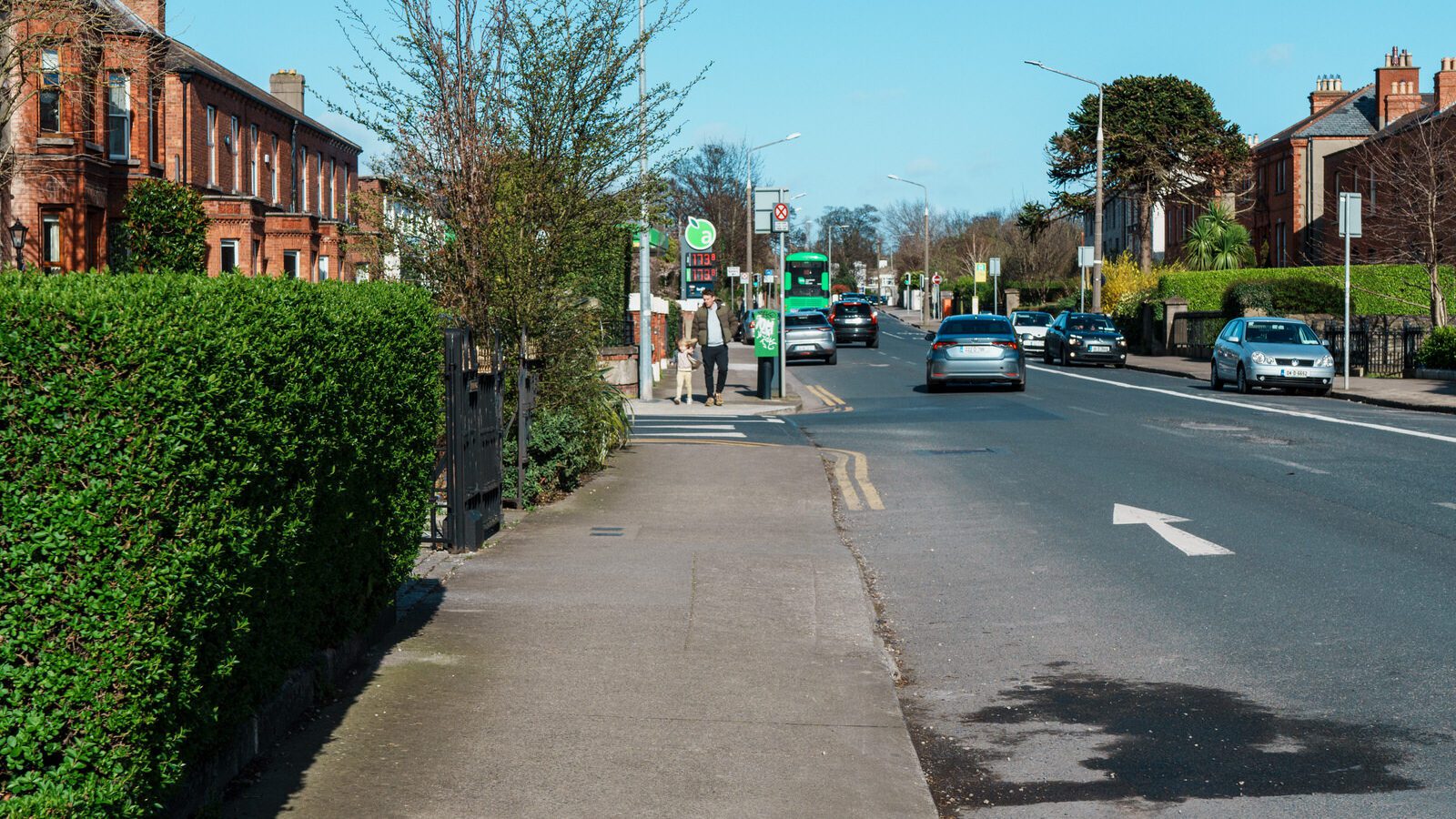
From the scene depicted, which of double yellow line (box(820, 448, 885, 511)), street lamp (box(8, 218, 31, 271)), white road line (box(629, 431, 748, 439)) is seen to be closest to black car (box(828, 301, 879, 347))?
street lamp (box(8, 218, 31, 271))

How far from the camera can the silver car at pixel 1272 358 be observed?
2741 cm

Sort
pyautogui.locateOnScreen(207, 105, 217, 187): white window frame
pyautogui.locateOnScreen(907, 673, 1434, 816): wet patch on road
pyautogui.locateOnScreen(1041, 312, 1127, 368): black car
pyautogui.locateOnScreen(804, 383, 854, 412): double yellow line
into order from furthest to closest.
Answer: pyautogui.locateOnScreen(1041, 312, 1127, 368): black car, pyautogui.locateOnScreen(207, 105, 217, 187): white window frame, pyautogui.locateOnScreen(804, 383, 854, 412): double yellow line, pyautogui.locateOnScreen(907, 673, 1434, 816): wet patch on road

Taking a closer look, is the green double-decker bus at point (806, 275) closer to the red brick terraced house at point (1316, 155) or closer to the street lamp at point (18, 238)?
the red brick terraced house at point (1316, 155)

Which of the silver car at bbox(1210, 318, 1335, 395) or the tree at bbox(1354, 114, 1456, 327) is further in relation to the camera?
the tree at bbox(1354, 114, 1456, 327)

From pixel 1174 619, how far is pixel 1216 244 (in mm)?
53377

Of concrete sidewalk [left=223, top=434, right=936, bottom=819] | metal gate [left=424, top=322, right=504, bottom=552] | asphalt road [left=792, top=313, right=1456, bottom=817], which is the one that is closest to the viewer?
concrete sidewalk [left=223, top=434, right=936, bottom=819]

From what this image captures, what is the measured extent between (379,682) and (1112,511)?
755 centimetres

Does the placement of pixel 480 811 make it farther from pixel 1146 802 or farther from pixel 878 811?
pixel 1146 802

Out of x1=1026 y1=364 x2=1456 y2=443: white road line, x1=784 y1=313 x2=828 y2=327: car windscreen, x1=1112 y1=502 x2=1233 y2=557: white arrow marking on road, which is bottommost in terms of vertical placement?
x1=1112 y1=502 x2=1233 y2=557: white arrow marking on road

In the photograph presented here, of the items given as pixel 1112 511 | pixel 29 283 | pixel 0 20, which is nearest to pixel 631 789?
pixel 29 283

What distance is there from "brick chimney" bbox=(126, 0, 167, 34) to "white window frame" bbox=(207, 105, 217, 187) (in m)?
2.48

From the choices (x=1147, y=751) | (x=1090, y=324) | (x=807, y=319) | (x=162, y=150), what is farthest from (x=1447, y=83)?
(x=1147, y=751)

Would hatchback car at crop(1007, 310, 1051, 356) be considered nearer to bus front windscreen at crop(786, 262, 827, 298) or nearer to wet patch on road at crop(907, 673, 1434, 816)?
bus front windscreen at crop(786, 262, 827, 298)

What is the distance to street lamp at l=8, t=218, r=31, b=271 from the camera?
27.0m
